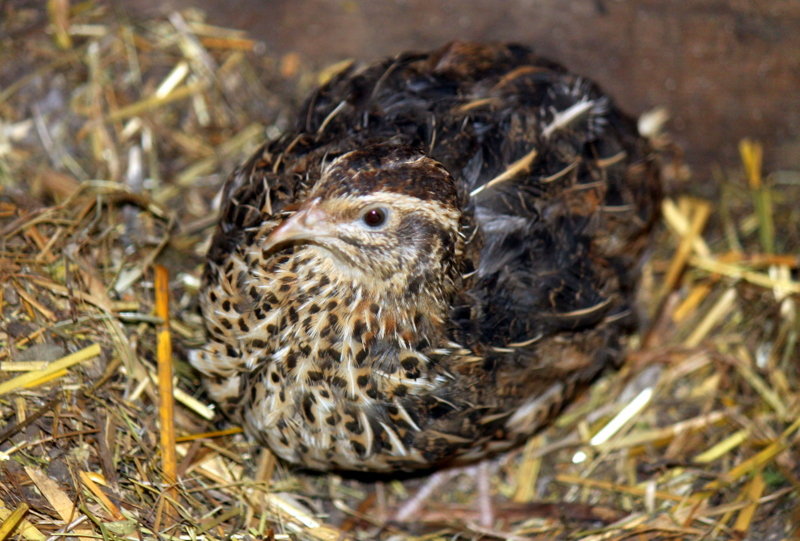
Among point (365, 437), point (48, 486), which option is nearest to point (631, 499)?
→ point (365, 437)

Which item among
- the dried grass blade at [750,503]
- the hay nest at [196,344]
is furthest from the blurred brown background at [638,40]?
the dried grass blade at [750,503]

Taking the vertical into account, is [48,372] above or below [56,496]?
above

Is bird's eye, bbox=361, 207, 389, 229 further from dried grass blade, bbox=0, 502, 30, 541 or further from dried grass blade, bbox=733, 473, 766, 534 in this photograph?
dried grass blade, bbox=733, 473, 766, 534

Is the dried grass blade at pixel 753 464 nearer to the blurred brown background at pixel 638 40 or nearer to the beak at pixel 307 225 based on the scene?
the blurred brown background at pixel 638 40

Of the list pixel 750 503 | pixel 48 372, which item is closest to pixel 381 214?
pixel 48 372

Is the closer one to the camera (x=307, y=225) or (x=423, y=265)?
(x=307, y=225)

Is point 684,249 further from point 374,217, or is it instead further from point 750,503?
point 374,217

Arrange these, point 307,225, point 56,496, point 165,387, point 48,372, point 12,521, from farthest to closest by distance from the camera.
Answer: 1. point 165,387
2. point 48,372
3. point 56,496
4. point 12,521
5. point 307,225
